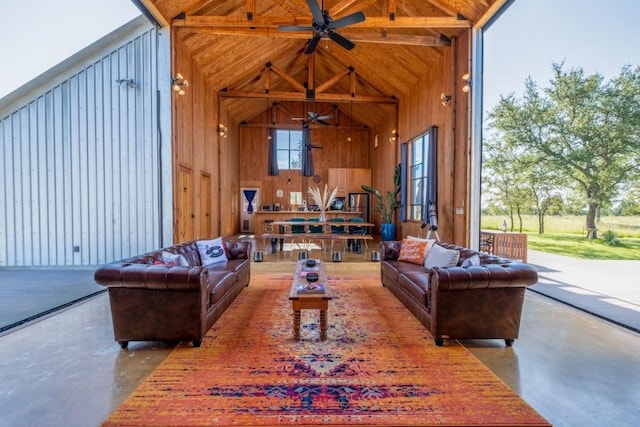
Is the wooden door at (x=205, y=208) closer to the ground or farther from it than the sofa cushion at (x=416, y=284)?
farther from it

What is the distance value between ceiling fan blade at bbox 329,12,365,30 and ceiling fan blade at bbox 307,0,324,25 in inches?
6.9

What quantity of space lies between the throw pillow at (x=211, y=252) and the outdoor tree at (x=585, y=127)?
389 inches

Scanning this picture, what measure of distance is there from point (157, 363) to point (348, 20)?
14.5 ft

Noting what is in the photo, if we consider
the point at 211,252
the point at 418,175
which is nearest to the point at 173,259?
the point at 211,252

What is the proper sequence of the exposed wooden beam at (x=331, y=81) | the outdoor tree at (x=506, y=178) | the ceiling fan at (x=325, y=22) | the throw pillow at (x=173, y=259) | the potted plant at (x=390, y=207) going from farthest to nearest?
the outdoor tree at (x=506, y=178) → the exposed wooden beam at (x=331, y=81) → the potted plant at (x=390, y=207) → the ceiling fan at (x=325, y=22) → the throw pillow at (x=173, y=259)

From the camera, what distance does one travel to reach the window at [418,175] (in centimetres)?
684

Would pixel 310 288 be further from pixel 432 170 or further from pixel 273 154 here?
pixel 273 154

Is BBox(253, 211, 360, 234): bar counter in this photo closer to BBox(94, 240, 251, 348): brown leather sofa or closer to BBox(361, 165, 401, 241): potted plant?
BBox(361, 165, 401, 241): potted plant

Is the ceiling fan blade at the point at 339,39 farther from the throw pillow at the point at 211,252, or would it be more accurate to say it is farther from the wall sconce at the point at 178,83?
the throw pillow at the point at 211,252

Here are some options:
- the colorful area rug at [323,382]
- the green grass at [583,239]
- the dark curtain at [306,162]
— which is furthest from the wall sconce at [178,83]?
the green grass at [583,239]

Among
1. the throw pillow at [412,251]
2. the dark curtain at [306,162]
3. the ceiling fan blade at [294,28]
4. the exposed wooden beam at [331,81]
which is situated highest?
the exposed wooden beam at [331,81]

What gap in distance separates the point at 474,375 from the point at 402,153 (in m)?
6.69

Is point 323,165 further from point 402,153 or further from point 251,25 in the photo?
point 251,25

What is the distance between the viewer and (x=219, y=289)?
2.82 m
